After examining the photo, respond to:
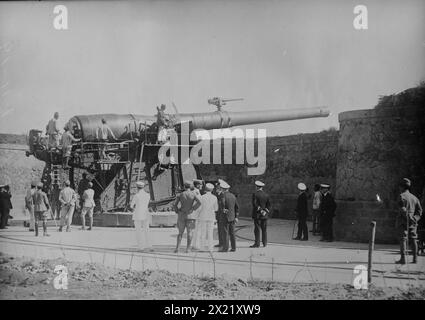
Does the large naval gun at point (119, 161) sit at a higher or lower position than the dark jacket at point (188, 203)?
higher

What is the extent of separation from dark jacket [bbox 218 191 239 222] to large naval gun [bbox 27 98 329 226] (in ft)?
14.5

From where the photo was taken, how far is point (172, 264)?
26.8ft

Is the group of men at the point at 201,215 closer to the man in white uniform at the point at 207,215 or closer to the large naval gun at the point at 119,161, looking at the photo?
the man in white uniform at the point at 207,215

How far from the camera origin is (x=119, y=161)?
45.4 feet

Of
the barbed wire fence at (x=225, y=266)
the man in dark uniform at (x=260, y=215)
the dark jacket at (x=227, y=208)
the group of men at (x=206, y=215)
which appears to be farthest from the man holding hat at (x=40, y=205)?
the man in dark uniform at (x=260, y=215)

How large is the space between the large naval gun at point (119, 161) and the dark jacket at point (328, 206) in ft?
14.6

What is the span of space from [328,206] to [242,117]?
580 cm

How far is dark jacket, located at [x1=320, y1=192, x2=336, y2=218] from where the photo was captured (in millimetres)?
11289

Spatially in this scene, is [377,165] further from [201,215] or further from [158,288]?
[158,288]

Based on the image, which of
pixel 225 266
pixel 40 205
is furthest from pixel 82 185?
pixel 225 266

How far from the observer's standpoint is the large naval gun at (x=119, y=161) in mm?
13664

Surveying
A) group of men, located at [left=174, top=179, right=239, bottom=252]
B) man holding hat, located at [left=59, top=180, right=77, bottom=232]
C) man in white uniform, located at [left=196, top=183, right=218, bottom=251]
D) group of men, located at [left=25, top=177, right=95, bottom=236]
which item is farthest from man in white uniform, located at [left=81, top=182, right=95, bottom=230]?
man in white uniform, located at [left=196, top=183, right=218, bottom=251]

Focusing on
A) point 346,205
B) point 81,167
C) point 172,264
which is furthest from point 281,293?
point 81,167

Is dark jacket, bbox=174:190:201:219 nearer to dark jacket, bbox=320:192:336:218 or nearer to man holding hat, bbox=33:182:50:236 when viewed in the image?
dark jacket, bbox=320:192:336:218
